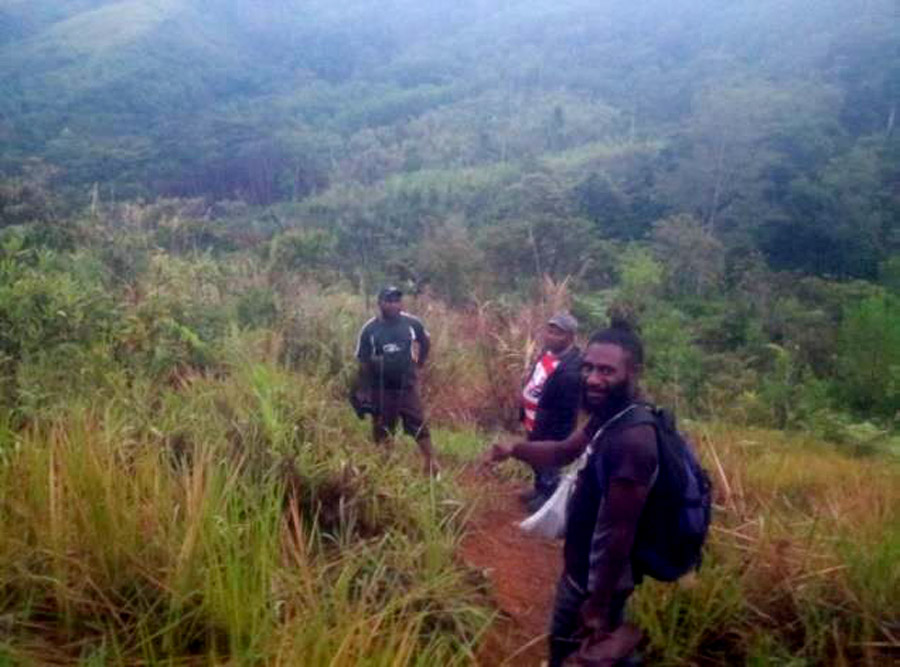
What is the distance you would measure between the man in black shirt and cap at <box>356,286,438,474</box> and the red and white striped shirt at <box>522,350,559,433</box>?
2.84ft

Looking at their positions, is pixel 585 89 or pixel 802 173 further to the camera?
pixel 585 89

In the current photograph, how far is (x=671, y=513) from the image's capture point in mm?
2695

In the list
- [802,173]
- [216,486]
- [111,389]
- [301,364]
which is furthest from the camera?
[802,173]

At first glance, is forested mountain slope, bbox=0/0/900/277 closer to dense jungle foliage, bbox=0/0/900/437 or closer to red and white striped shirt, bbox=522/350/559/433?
dense jungle foliage, bbox=0/0/900/437

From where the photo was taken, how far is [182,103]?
209 feet

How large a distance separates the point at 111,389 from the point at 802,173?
32773 millimetres

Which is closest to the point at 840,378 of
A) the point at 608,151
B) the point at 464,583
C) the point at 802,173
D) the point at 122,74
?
the point at 464,583

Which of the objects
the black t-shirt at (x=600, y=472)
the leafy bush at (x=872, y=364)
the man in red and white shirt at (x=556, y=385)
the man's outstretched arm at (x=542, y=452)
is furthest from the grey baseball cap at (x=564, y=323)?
the leafy bush at (x=872, y=364)

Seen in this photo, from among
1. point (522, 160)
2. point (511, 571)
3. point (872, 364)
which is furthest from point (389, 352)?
point (522, 160)

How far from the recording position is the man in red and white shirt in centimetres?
538

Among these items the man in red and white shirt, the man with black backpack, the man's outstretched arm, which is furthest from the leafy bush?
the man with black backpack

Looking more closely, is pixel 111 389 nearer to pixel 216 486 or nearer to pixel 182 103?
pixel 216 486

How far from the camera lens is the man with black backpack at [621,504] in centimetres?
265

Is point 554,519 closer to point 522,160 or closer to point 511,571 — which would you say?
point 511,571
